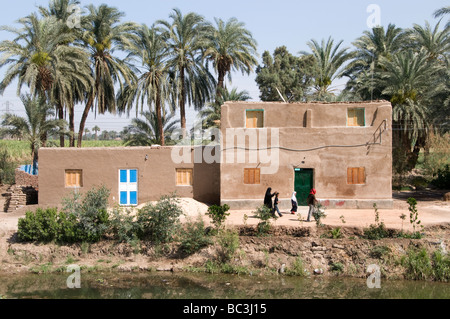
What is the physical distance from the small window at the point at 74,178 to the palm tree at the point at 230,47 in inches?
463

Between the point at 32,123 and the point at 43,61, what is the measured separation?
3.39m

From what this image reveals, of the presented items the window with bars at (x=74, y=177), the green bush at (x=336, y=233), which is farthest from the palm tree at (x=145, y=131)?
the green bush at (x=336, y=233)

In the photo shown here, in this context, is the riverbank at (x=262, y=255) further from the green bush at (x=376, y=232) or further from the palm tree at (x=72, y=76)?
the palm tree at (x=72, y=76)

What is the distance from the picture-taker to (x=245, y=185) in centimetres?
2306

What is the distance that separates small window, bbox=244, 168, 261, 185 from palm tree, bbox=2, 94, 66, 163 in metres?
11.7

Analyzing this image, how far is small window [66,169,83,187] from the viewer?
23.6 meters

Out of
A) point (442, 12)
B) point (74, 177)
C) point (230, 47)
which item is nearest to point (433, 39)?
point (442, 12)

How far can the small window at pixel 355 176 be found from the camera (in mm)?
23297

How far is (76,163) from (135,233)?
6039 mm

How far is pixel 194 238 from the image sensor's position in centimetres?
1859

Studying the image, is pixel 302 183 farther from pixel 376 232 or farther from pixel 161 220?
pixel 161 220
